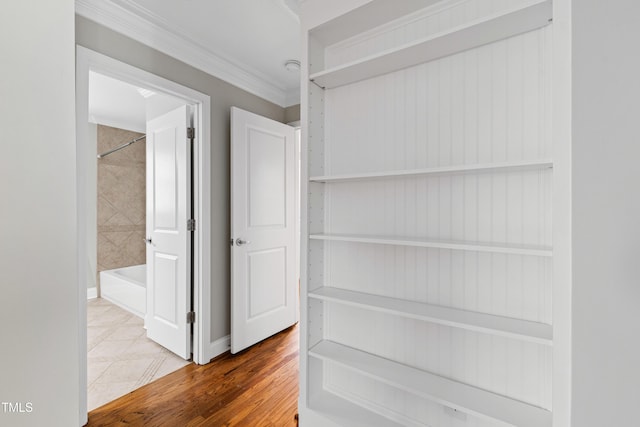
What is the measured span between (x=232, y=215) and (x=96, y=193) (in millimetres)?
3012

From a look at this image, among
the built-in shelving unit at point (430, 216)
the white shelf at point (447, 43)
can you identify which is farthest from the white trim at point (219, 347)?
the white shelf at point (447, 43)

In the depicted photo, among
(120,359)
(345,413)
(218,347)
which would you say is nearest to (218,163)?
(218,347)

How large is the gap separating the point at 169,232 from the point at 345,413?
1.89m

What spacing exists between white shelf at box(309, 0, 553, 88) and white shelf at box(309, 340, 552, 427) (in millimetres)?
1431

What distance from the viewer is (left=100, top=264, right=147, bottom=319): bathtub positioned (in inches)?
131

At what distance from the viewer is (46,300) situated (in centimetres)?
62

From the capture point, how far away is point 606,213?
0.66 metres

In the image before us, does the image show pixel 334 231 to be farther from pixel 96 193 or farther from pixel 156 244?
pixel 96 193

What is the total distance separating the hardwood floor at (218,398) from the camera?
1674 mm

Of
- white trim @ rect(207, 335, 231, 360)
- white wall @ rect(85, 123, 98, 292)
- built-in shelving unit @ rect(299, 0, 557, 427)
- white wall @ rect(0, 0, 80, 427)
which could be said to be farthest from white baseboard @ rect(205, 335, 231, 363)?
white wall @ rect(85, 123, 98, 292)

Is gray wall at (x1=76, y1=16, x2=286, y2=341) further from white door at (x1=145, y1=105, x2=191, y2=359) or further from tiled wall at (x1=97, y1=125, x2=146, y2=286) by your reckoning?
tiled wall at (x1=97, y1=125, x2=146, y2=286)

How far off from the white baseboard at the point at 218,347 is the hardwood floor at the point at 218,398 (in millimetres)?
61

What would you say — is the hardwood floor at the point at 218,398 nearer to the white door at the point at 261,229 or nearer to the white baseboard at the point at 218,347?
the white baseboard at the point at 218,347

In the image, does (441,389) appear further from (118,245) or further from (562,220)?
(118,245)
